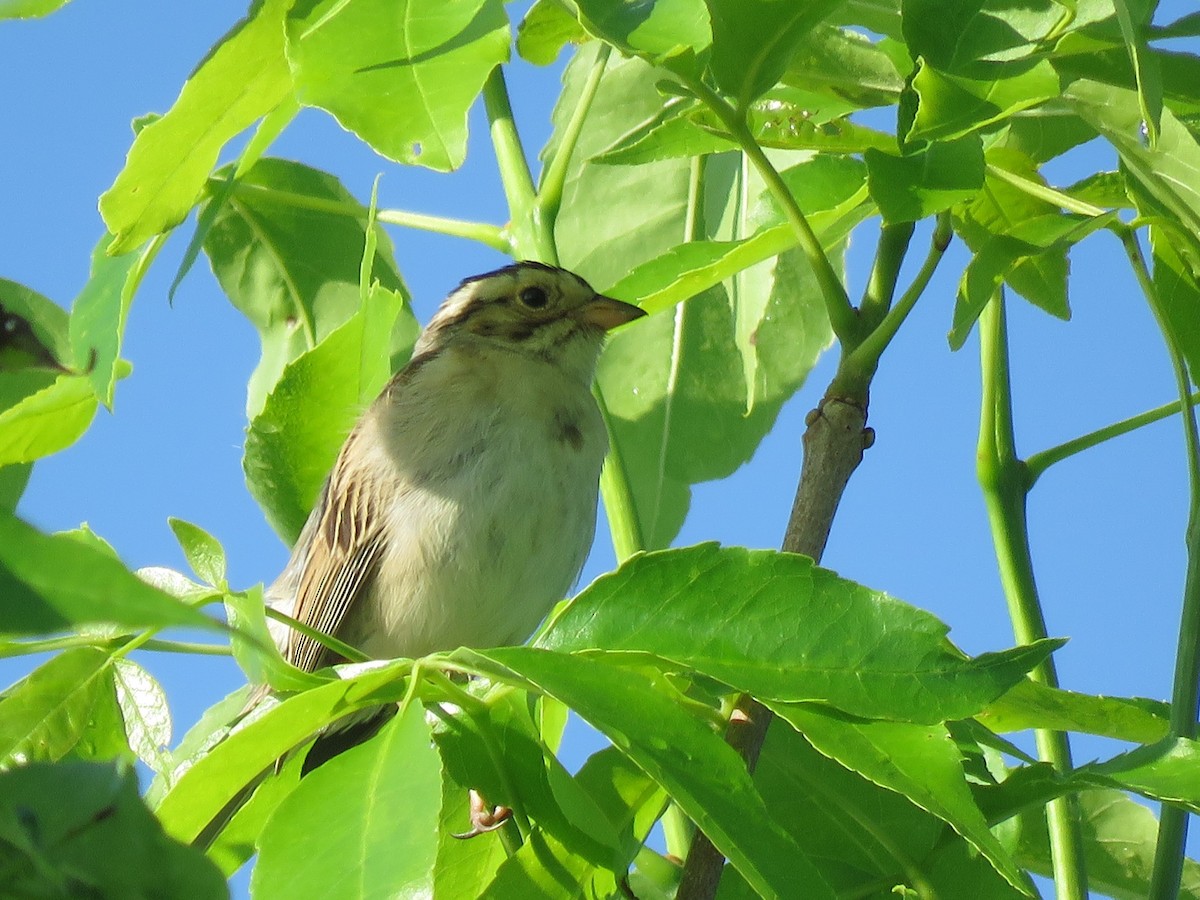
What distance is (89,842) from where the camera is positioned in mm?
571

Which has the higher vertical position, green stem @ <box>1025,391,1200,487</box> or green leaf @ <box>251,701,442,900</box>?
A: green stem @ <box>1025,391,1200,487</box>

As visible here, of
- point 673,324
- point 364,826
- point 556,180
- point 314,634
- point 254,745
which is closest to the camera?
point 364,826

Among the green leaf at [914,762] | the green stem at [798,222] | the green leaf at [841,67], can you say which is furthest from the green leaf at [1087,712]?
the green leaf at [841,67]

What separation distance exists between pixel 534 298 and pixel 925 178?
78.7 inches

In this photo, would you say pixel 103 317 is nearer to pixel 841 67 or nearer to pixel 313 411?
pixel 313 411

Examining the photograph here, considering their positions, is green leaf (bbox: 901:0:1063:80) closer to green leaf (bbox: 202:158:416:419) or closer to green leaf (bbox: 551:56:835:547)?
green leaf (bbox: 551:56:835:547)

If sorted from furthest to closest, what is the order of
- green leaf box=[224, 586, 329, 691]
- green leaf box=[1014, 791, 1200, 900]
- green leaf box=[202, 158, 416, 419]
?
green leaf box=[202, 158, 416, 419] → green leaf box=[1014, 791, 1200, 900] → green leaf box=[224, 586, 329, 691]

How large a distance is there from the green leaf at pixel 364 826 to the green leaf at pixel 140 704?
18.4 inches

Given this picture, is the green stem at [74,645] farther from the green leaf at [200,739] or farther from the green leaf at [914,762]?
the green leaf at [914,762]

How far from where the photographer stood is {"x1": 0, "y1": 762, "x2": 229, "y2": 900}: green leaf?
1.86ft

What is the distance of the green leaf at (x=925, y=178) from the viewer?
1.42 metres

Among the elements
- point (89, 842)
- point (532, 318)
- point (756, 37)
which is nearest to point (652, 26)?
point (756, 37)

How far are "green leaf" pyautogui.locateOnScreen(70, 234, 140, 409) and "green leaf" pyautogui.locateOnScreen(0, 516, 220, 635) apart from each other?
32.9 inches

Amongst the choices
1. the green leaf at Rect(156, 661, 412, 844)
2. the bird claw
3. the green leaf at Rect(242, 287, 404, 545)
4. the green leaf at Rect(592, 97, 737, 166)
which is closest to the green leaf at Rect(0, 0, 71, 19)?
the green leaf at Rect(242, 287, 404, 545)
